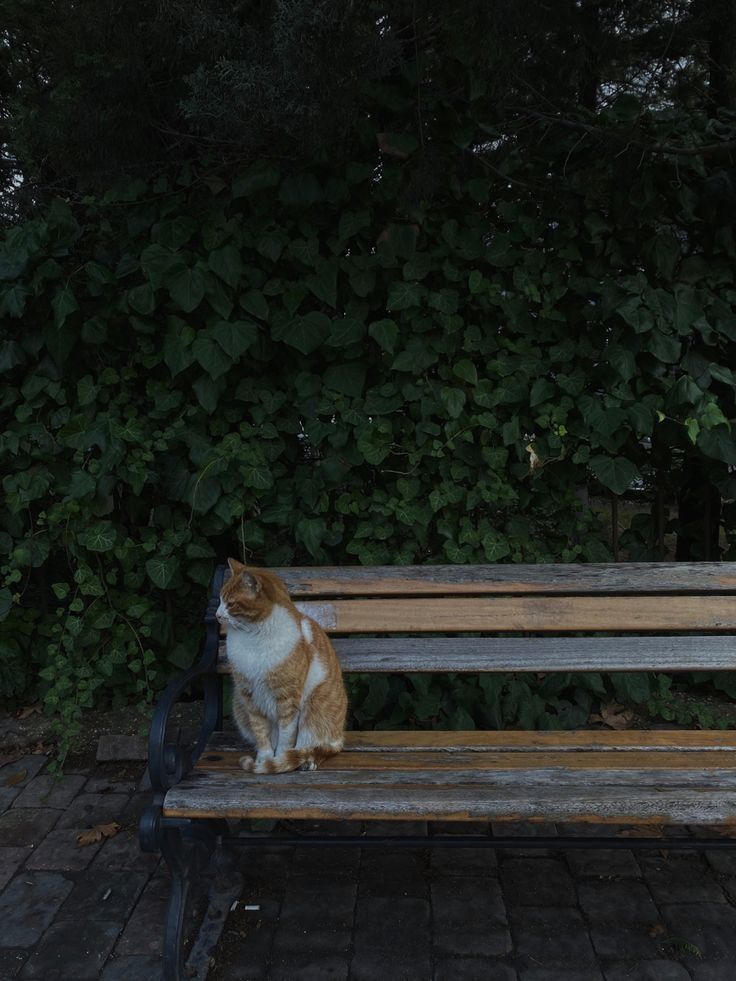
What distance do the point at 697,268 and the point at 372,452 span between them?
1.59 m

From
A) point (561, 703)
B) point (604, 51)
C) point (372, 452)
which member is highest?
point (604, 51)

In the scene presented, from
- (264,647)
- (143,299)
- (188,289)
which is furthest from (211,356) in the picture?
(264,647)

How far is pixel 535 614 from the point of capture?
3027mm

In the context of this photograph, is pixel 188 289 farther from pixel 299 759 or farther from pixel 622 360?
pixel 299 759

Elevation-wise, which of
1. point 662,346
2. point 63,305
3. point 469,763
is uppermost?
point 63,305

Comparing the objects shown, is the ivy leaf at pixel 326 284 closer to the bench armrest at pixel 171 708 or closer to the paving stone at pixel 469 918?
the bench armrest at pixel 171 708

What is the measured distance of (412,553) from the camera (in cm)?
360

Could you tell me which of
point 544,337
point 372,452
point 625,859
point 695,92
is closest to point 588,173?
point 544,337

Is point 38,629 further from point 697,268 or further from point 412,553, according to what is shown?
point 697,268

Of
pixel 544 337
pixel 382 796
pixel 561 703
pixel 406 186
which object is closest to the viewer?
pixel 382 796

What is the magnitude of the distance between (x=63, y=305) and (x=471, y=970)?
9.42 ft

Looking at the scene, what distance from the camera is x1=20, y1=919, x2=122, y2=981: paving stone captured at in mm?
2543

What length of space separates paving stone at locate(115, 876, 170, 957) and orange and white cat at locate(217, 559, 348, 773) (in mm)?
668

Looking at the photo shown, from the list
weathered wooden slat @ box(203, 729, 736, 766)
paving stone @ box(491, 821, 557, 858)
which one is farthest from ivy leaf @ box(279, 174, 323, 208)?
paving stone @ box(491, 821, 557, 858)
